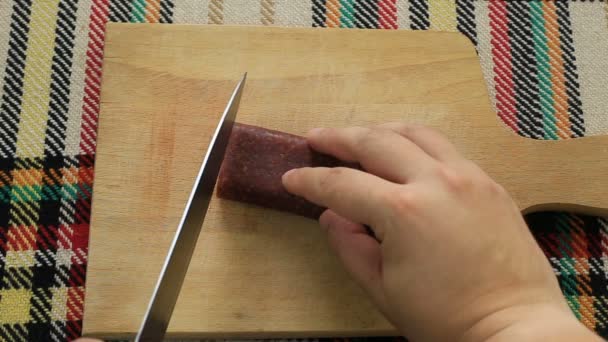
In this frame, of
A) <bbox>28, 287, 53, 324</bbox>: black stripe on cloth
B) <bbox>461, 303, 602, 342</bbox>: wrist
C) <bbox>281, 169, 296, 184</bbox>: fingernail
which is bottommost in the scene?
<bbox>28, 287, 53, 324</bbox>: black stripe on cloth

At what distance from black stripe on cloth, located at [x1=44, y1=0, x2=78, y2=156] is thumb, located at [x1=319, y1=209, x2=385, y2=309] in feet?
2.39

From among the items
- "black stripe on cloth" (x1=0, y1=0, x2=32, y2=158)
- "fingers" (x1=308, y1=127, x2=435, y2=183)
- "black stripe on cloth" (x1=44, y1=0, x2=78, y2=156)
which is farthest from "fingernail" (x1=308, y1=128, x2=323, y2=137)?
"black stripe on cloth" (x1=0, y1=0, x2=32, y2=158)

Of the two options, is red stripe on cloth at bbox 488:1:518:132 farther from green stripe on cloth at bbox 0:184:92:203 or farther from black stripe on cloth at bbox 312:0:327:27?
green stripe on cloth at bbox 0:184:92:203

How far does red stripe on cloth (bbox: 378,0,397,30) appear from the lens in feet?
5.34

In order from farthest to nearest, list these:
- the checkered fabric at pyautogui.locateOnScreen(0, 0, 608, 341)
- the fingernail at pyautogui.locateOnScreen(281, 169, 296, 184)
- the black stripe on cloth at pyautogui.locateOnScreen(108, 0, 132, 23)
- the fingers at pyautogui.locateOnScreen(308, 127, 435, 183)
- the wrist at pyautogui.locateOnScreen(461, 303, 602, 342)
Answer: the black stripe on cloth at pyautogui.locateOnScreen(108, 0, 132, 23) → the checkered fabric at pyautogui.locateOnScreen(0, 0, 608, 341) → the fingernail at pyautogui.locateOnScreen(281, 169, 296, 184) → the fingers at pyautogui.locateOnScreen(308, 127, 435, 183) → the wrist at pyautogui.locateOnScreen(461, 303, 602, 342)

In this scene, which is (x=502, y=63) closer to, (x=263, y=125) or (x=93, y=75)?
(x=263, y=125)

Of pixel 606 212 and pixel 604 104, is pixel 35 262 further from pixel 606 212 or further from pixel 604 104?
pixel 604 104

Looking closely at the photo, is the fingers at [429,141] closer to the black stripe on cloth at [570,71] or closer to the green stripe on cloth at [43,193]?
the black stripe on cloth at [570,71]

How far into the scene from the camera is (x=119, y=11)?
61.7 inches

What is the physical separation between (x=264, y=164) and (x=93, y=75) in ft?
1.83

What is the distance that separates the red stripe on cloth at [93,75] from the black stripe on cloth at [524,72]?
114 cm

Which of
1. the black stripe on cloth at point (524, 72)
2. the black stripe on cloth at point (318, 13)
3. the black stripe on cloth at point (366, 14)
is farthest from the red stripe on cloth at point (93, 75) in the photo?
the black stripe on cloth at point (524, 72)

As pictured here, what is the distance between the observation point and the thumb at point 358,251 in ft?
4.01

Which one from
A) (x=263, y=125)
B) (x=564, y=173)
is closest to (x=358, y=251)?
(x=263, y=125)
